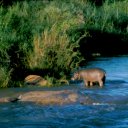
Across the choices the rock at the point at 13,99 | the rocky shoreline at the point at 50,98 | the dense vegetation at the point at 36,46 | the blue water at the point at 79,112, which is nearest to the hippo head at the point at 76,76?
the dense vegetation at the point at 36,46

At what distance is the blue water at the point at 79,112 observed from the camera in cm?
1110

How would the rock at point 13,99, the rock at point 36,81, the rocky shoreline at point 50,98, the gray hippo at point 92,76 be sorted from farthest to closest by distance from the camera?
the rock at point 36,81 → the gray hippo at point 92,76 → the rock at point 13,99 → the rocky shoreline at point 50,98

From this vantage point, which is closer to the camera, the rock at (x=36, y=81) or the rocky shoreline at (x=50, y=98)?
the rocky shoreline at (x=50, y=98)

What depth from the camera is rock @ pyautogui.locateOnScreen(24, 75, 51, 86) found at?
15.4 meters

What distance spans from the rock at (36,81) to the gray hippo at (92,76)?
1018 mm

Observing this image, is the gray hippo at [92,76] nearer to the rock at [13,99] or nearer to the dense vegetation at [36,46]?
the dense vegetation at [36,46]

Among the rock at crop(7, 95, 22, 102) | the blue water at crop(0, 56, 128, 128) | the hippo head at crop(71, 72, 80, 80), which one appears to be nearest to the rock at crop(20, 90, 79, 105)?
the rock at crop(7, 95, 22, 102)

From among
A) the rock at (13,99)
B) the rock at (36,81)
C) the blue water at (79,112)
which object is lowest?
the blue water at (79,112)

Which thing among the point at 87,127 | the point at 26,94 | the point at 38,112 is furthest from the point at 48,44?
the point at 87,127

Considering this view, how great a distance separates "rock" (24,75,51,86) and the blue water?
3.06ft

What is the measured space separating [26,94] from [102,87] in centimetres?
256

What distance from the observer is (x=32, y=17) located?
20016mm

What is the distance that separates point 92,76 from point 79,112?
10.5ft

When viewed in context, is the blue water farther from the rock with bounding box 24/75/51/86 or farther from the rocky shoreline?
the rock with bounding box 24/75/51/86
